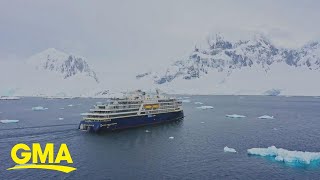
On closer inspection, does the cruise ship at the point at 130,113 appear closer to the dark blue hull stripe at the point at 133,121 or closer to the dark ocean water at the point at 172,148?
the dark blue hull stripe at the point at 133,121

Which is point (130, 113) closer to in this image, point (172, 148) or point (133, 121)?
point (133, 121)

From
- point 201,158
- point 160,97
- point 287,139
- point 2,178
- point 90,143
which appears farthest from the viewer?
point 160,97

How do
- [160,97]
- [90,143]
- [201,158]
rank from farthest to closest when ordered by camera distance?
[160,97]
[90,143]
[201,158]

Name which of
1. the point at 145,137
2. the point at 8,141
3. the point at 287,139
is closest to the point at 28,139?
the point at 8,141

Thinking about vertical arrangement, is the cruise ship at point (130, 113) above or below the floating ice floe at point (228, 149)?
above

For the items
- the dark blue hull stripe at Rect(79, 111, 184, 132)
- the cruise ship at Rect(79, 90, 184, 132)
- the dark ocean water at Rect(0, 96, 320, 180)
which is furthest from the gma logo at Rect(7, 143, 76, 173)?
the cruise ship at Rect(79, 90, 184, 132)

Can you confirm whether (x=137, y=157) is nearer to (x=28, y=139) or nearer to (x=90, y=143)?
(x=90, y=143)

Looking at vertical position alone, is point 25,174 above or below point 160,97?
below

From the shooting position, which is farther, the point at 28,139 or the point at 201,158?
the point at 28,139

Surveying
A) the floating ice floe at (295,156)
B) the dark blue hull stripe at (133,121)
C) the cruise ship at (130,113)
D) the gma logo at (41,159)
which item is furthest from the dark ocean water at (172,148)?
the cruise ship at (130,113)
